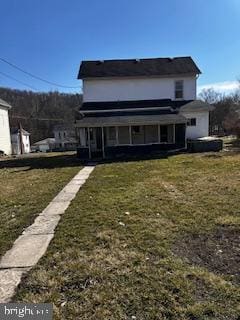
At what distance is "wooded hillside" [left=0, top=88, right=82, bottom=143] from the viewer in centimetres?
7075

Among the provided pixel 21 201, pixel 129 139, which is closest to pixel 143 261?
pixel 21 201

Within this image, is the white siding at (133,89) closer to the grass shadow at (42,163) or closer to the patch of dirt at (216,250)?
the grass shadow at (42,163)

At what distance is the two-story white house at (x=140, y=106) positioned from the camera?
23391 millimetres

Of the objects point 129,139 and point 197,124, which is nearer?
point 129,139

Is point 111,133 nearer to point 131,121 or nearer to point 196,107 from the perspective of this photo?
point 131,121

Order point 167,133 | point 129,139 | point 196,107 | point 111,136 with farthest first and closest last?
point 196,107 → point 111,136 → point 167,133 → point 129,139

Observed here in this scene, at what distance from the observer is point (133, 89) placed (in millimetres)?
27828

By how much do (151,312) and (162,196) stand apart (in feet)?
18.5

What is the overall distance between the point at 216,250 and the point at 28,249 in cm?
282

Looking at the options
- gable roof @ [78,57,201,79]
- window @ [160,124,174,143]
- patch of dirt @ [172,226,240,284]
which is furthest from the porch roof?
patch of dirt @ [172,226,240,284]

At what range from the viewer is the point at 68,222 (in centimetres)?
657

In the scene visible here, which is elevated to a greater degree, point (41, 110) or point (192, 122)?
point (41, 110)

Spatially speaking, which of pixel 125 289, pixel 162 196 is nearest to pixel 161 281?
pixel 125 289

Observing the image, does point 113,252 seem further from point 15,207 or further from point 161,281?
point 15,207
